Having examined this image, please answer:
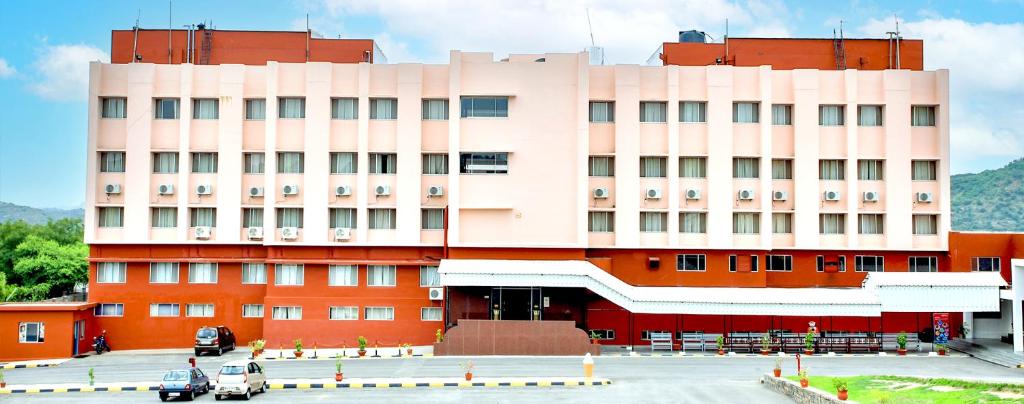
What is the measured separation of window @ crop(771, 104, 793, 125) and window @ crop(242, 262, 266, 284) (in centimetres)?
3034

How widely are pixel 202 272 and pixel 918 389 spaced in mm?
38574

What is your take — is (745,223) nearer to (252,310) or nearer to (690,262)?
(690,262)

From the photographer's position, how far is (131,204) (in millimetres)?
54469

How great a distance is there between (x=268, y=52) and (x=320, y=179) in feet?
30.6

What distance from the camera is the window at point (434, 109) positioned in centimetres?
5378

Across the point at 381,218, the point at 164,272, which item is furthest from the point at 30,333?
the point at 381,218

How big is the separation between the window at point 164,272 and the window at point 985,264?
4518 cm

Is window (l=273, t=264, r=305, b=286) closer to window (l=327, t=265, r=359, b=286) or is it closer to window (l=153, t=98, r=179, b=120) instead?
window (l=327, t=265, r=359, b=286)

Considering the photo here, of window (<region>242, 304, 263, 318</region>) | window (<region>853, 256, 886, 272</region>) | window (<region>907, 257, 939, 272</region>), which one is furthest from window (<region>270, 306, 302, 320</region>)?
window (<region>907, 257, 939, 272</region>)

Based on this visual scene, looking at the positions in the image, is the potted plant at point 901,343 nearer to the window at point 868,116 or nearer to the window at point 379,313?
the window at point 868,116

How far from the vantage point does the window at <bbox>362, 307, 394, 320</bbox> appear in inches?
2098

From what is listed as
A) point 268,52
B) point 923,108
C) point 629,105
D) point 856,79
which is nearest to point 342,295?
point 268,52

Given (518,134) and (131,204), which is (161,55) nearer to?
(131,204)

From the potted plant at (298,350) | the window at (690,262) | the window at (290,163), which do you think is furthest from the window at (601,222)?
the potted plant at (298,350)
